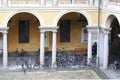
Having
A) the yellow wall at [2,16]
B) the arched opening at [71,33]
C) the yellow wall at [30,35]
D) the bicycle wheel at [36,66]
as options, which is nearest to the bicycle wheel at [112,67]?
the arched opening at [71,33]

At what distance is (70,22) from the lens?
38.9m

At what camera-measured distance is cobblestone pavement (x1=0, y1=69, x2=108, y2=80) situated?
101ft

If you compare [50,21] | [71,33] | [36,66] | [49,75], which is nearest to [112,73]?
[49,75]

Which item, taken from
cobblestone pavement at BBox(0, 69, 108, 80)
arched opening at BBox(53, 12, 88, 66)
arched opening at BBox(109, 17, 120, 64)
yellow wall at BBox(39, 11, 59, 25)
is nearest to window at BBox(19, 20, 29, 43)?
arched opening at BBox(53, 12, 88, 66)

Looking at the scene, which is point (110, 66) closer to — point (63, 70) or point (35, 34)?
point (63, 70)

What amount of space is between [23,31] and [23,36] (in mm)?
512

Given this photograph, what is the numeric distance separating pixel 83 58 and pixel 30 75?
609 cm

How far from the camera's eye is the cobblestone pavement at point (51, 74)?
30.9 m

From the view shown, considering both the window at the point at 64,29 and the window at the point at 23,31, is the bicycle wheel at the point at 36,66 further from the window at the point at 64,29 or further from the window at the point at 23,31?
the window at the point at 64,29

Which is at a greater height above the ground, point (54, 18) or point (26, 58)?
point (54, 18)

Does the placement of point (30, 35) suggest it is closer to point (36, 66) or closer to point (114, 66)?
point (36, 66)

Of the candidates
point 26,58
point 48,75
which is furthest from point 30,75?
point 26,58

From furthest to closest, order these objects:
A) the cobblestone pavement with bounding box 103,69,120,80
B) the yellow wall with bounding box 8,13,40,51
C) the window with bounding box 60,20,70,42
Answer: the window with bounding box 60,20,70,42 < the yellow wall with bounding box 8,13,40,51 < the cobblestone pavement with bounding box 103,69,120,80

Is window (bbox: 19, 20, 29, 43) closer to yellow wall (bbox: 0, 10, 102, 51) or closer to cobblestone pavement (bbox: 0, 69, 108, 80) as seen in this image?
yellow wall (bbox: 0, 10, 102, 51)
